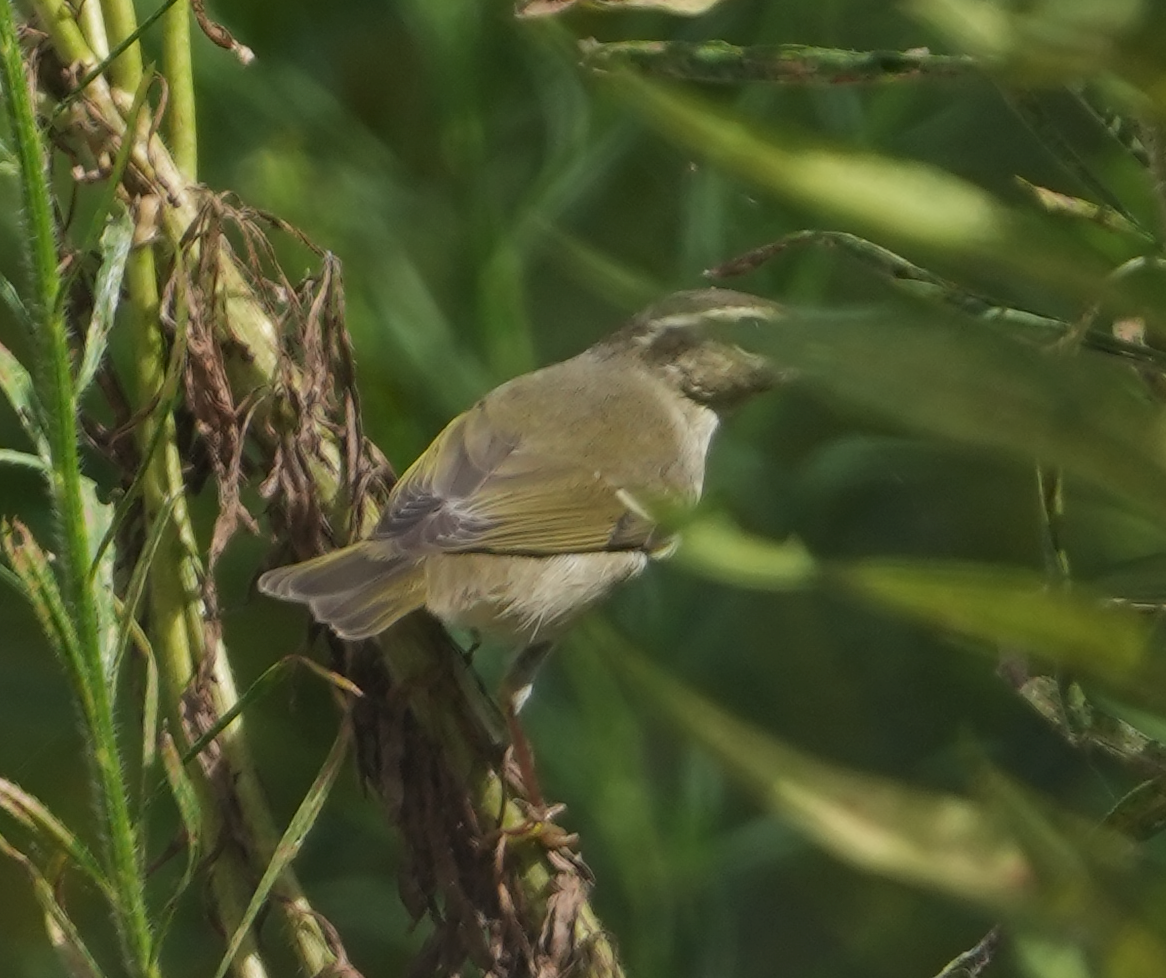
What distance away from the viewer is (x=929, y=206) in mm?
558

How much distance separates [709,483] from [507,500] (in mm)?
370

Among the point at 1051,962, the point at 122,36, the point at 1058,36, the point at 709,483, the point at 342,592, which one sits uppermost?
the point at 1058,36

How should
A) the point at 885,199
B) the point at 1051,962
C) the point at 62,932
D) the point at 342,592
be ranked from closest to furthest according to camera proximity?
the point at 885,199
the point at 1051,962
the point at 62,932
the point at 342,592

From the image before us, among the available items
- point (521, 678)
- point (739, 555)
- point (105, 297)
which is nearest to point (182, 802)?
point (105, 297)

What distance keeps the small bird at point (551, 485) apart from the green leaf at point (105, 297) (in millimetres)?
392

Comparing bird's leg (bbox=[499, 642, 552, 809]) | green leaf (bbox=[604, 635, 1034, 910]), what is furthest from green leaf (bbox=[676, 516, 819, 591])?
bird's leg (bbox=[499, 642, 552, 809])

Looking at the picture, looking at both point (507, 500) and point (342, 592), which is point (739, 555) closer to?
point (342, 592)

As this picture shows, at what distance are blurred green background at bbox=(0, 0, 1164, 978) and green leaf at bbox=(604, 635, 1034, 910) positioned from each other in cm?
122

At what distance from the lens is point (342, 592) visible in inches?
53.1

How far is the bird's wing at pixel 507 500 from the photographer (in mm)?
1926

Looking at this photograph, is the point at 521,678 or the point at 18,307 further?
the point at 521,678

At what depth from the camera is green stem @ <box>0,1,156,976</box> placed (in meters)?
0.87

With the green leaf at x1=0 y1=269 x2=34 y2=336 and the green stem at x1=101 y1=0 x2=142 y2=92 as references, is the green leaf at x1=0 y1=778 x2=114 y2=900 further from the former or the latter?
the green stem at x1=101 y1=0 x2=142 y2=92

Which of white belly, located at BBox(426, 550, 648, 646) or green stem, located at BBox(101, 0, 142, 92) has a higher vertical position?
green stem, located at BBox(101, 0, 142, 92)
